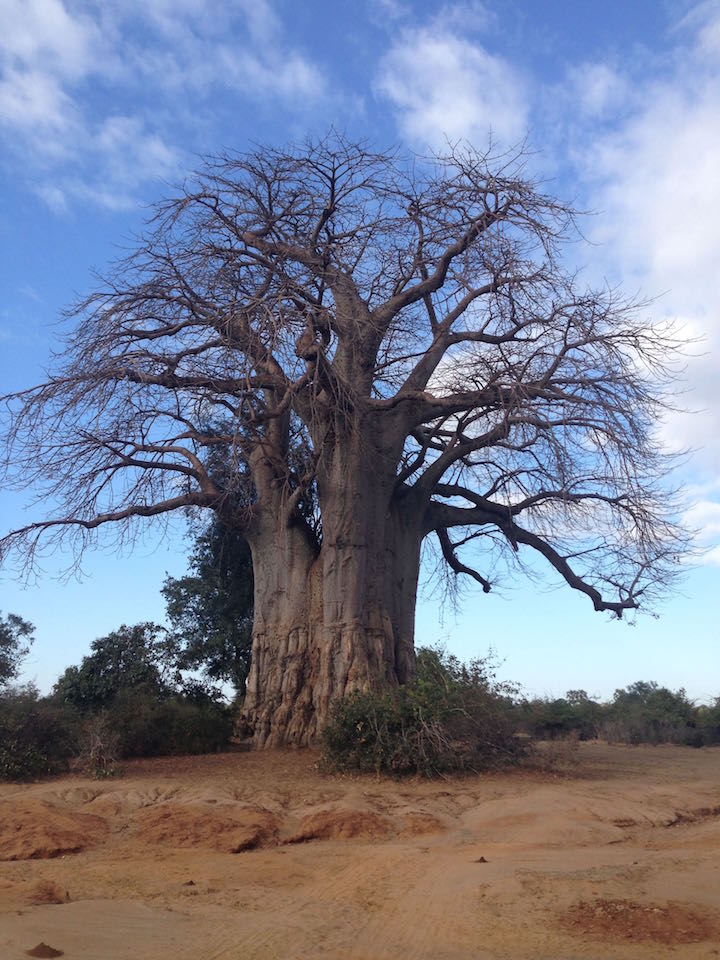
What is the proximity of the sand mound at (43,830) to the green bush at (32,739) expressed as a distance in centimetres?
206

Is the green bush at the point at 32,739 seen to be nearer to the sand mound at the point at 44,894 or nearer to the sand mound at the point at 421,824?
the sand mound at the point at 421,824

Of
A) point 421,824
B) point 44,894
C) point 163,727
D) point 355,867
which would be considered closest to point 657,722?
point 163,727

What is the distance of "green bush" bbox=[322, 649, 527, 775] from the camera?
388 inches

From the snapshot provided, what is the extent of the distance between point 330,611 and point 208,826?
16.8ft

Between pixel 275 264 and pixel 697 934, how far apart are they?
9.55 meters

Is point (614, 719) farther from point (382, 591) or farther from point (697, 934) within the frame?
point (697, 934)

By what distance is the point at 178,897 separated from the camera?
18.6 feet

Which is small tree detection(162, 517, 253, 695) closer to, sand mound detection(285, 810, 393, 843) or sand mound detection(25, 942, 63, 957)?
sand mound detection(285, 810, 393, 843)

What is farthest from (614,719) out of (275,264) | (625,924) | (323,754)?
(625,924)

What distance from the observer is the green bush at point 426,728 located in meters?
9.85

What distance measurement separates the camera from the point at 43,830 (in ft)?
23.7

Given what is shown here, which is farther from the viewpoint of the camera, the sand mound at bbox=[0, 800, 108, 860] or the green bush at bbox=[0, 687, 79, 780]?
the green bush at bbox=[0, 687, 79, 780]

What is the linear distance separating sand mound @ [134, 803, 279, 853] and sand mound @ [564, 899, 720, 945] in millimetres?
2933

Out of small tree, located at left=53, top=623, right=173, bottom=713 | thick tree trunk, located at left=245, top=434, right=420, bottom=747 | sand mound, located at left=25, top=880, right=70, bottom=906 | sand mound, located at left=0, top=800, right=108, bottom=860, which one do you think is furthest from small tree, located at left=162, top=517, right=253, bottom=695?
sand mound, located at left=25, top=880, right=70, bottom=906
